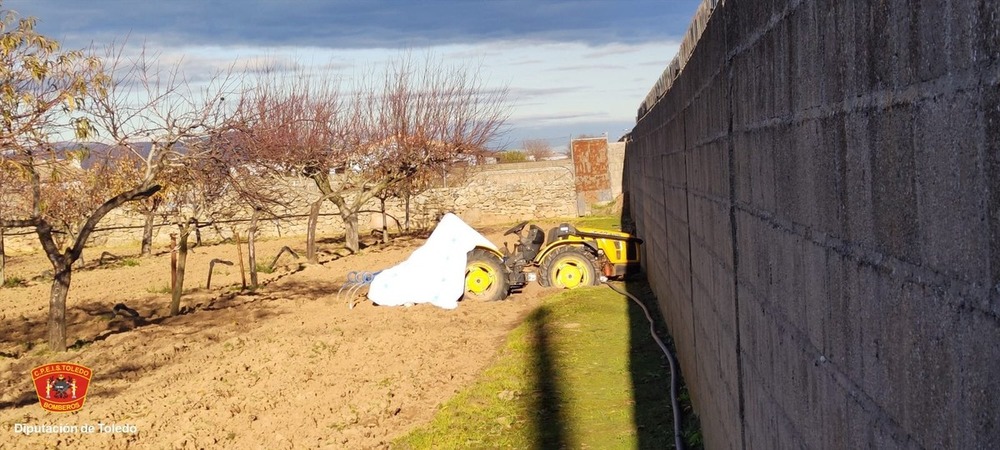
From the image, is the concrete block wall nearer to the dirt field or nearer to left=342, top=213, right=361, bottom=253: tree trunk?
the dirt field

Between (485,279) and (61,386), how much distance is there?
269 inches

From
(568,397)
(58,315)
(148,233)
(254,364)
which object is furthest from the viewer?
(148,233)

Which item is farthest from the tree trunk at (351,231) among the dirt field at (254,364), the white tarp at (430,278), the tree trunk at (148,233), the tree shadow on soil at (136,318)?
the white tarp at (430,278)

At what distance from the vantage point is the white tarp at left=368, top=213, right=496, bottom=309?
43.9 ft

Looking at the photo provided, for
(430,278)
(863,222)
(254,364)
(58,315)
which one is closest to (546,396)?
(254,364)

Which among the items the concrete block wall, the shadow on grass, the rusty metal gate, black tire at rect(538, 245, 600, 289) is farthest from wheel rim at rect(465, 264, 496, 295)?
the rusty metal gate

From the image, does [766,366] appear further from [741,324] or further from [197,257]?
[197,257]

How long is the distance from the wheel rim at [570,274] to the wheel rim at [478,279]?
118cm

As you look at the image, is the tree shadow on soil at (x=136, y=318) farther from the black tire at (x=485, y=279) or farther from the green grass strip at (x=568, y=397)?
the green grass strip at (x=568, y=397)

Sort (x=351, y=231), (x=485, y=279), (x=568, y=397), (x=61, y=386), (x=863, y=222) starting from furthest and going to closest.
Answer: (x=351, y=231) < (x=485, y=279) < (x=61, y=386) < (x=568, y=397) < (x=863, y=222)

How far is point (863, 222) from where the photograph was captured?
1.75 metres

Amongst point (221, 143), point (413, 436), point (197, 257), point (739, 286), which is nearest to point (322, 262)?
point (197, 257)

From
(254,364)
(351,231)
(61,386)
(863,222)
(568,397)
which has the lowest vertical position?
(568,397)

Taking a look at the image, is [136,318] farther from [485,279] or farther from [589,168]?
[589,168]
